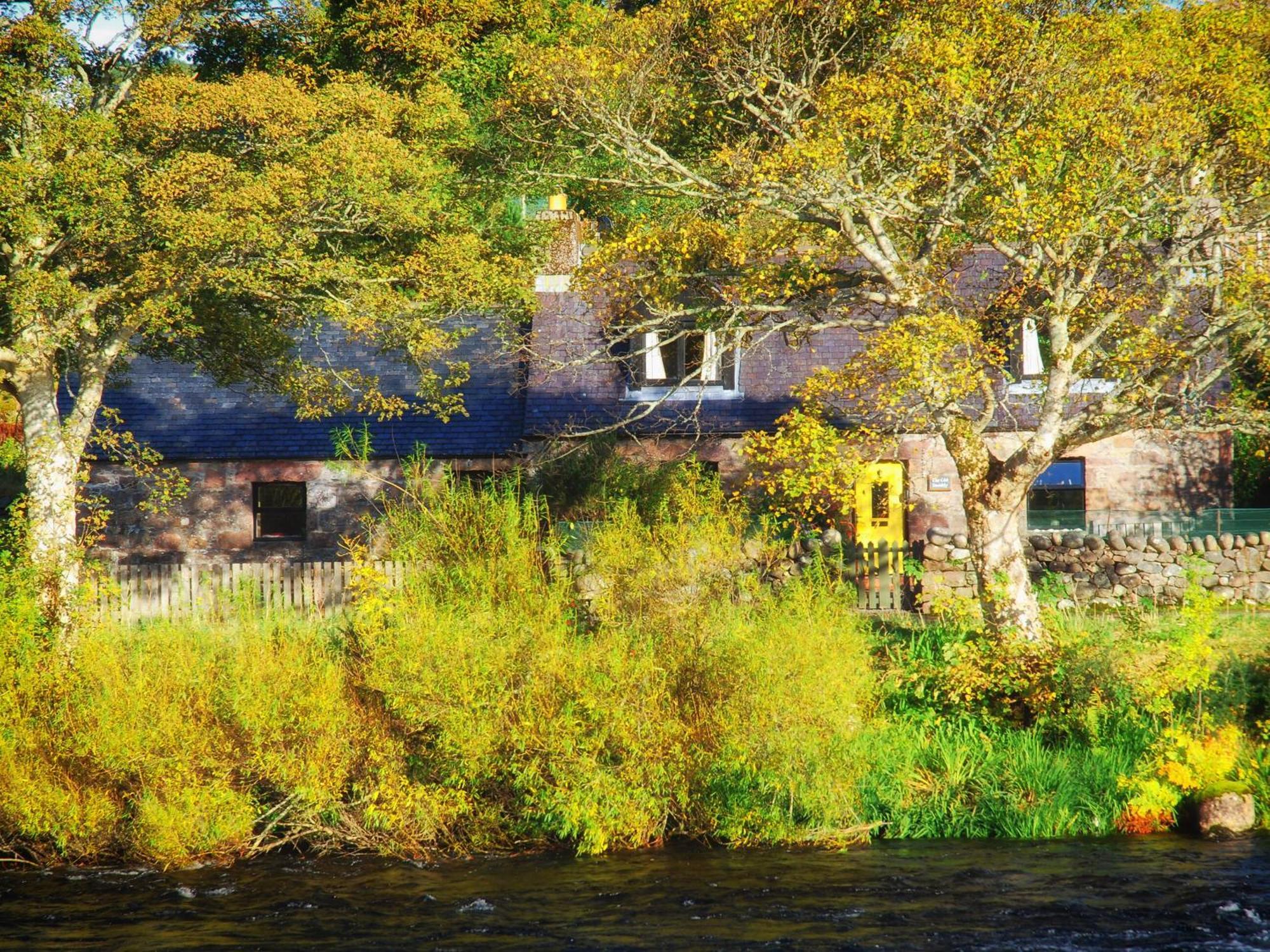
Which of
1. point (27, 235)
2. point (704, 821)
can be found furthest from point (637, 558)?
point (27, 235)

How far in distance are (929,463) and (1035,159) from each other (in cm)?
1171

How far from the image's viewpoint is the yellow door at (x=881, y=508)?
957 inches

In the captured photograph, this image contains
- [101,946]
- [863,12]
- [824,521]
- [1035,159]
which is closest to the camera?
[101,946]

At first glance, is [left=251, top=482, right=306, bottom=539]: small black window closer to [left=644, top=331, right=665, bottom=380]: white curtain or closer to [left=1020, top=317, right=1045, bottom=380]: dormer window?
[left=644, top=331, right=665, bottom=380]: white curtain

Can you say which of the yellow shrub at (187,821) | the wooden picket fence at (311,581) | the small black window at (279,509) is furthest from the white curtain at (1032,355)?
the yellow shrub at (187,821)

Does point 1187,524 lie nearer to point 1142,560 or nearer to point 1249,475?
point 1142,560

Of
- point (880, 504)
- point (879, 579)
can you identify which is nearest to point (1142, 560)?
point (879, 579)

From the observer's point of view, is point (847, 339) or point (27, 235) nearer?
point (27, 235)

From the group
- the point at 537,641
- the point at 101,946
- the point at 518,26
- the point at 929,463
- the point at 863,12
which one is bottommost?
the point at 101,946

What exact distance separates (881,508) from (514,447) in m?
7.44

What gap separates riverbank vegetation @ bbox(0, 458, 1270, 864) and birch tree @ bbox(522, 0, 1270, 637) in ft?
6.46

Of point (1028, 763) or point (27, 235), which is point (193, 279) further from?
point (1028, 763)

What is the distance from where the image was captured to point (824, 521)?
23.8 meters

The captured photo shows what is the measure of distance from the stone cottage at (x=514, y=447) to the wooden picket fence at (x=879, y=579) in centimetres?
468
